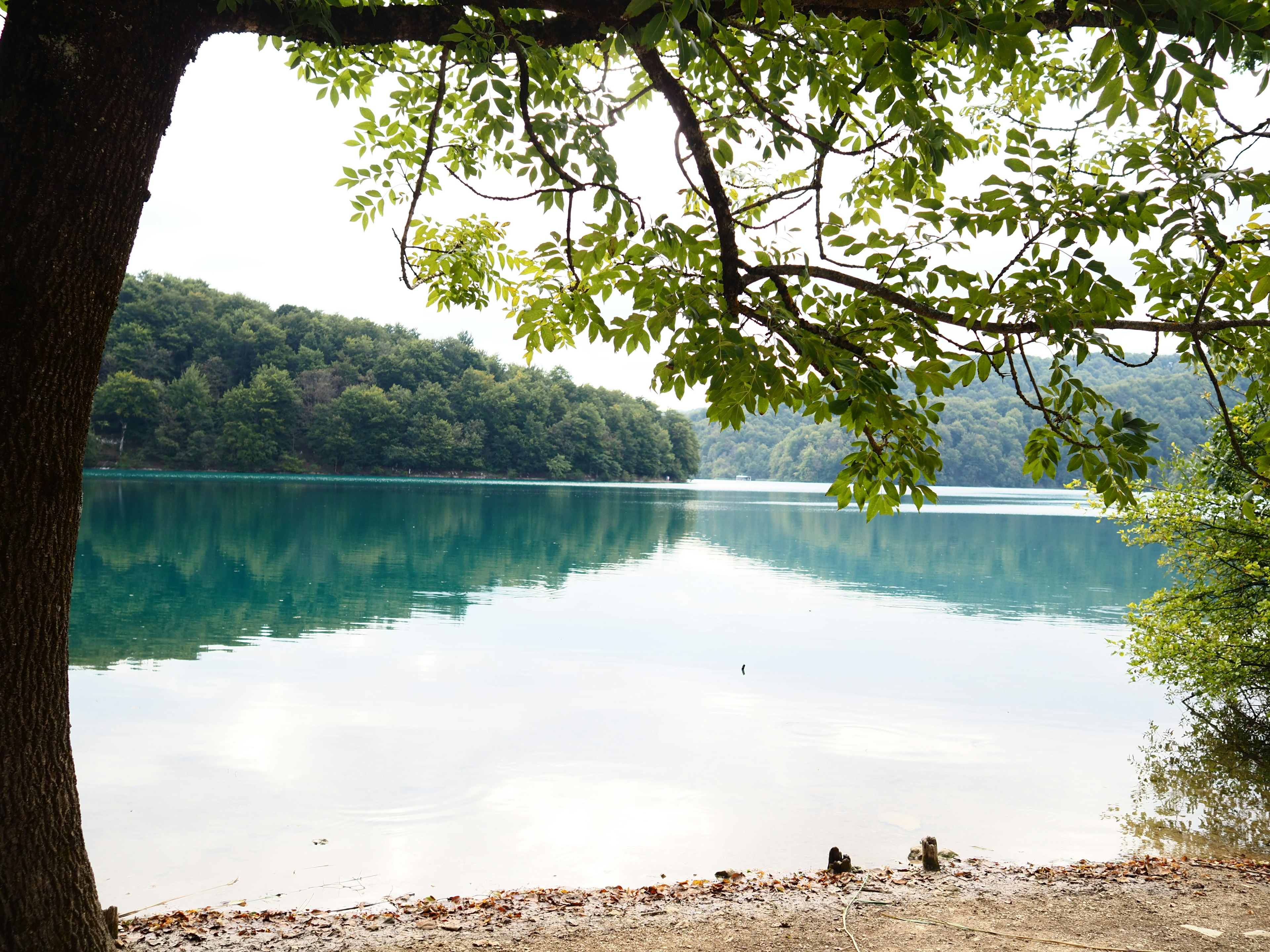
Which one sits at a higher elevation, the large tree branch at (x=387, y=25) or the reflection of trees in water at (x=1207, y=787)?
the large tree branch at (x=387, y=25)

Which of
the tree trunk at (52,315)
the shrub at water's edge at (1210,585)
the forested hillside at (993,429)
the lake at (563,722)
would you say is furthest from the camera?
the forested hillside at (993,429)

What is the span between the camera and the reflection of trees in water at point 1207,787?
791 centimetres

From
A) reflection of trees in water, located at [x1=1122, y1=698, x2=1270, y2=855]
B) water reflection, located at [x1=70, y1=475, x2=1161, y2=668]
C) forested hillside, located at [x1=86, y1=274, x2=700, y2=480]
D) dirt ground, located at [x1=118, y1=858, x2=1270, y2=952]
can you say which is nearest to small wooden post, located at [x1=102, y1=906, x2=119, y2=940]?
dirt ground, located at [x1=118, y1=858, x2=1270, y2=952]

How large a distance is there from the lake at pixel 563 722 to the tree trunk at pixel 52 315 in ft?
10.5

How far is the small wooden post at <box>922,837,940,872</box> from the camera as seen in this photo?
6254mm

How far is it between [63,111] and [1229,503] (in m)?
11.0

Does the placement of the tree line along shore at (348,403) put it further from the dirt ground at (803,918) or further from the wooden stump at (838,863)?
the wooden stump at (838,863)

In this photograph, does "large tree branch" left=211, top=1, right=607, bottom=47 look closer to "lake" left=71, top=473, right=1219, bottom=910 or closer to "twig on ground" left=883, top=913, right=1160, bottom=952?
"twig on ground" left=883, top=913, right=1160, bottom=952

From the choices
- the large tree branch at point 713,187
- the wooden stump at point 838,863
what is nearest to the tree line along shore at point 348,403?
the wooden stump at point 838,863

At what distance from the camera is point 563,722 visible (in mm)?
10969

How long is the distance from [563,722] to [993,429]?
458ft

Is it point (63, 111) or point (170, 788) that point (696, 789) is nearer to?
point (170, 788)

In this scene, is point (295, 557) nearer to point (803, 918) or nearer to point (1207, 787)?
point (1207, 787)

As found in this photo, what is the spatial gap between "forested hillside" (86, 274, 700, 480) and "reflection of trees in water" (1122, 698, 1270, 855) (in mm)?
89302
